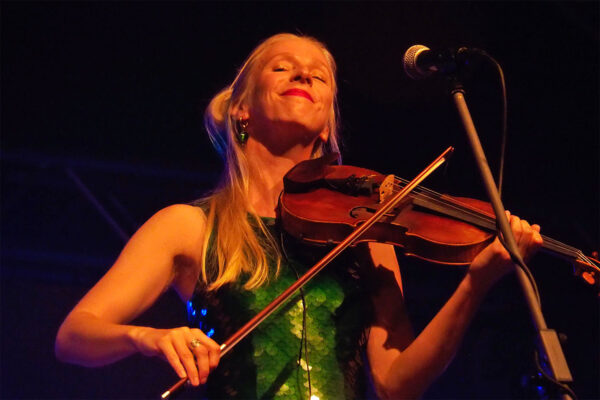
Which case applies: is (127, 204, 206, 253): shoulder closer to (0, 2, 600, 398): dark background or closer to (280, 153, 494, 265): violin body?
(280, 153, 494, 265): violin body

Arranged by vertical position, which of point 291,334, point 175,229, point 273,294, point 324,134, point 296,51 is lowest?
point 291,334

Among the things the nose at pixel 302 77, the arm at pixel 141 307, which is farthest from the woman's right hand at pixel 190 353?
the nose at pixel 302 77

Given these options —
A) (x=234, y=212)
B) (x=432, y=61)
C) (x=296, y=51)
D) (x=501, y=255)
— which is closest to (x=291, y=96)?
(x=296, y=51)

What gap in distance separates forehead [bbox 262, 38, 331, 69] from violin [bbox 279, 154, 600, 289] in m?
0.48

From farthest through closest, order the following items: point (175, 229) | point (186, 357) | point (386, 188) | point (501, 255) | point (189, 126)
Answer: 1. point (189, 126)
2. point (386, 188)
3. point (175, 229)
4. point (501, 255)
5. point (186, 357)

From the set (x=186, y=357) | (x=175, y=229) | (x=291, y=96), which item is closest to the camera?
(x=186, y=357)

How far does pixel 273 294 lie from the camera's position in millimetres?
1587

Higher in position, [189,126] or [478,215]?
[189,126]

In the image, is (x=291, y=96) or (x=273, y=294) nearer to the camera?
(x=273, y=294)

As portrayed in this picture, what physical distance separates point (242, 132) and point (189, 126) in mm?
1310

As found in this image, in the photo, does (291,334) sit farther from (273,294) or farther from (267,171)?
(267,171)

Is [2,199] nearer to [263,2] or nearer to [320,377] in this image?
[263,2]

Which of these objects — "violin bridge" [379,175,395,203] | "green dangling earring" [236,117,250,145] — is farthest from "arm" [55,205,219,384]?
"violin bridge" [379,175,395,203]

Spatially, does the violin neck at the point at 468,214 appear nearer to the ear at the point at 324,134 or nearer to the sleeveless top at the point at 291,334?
the sleeveless top at the point at 291,334
